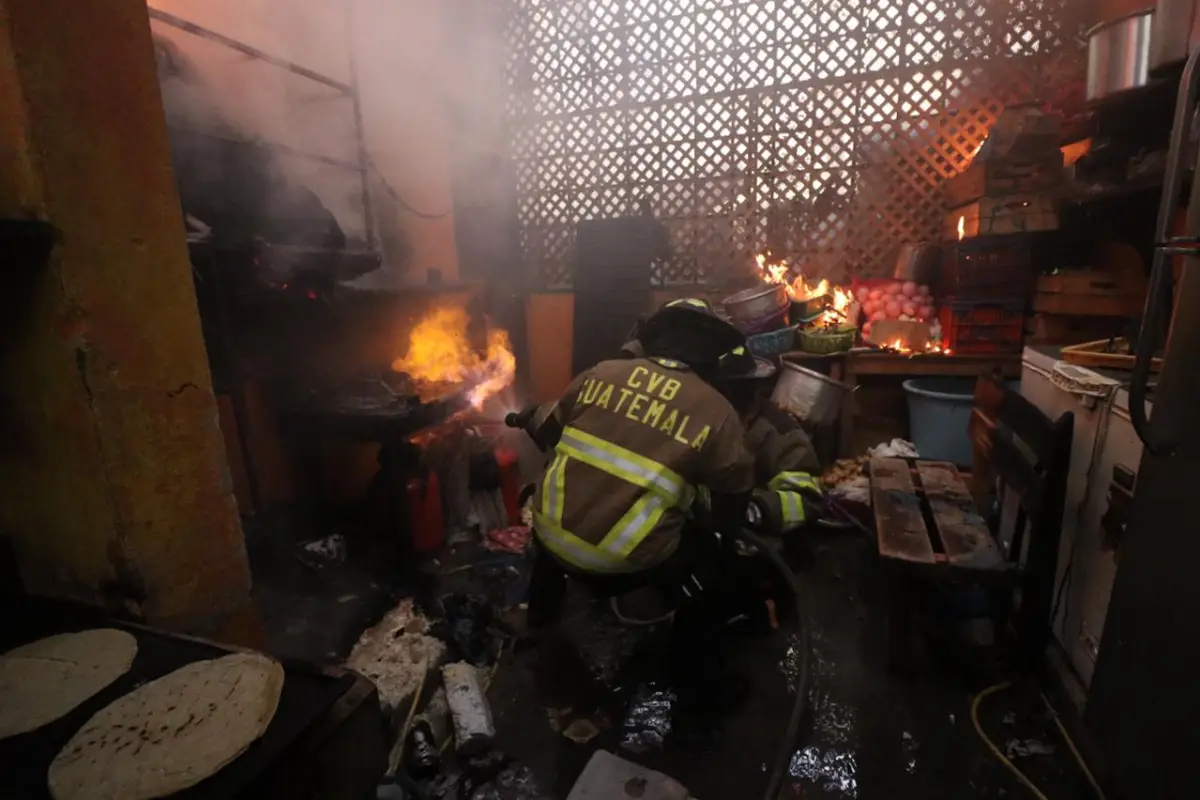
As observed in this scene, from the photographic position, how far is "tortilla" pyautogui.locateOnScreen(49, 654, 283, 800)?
1214mm

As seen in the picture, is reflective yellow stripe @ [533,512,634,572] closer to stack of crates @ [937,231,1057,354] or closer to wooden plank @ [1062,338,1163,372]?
wooden plank @ [1062,338,1163,372]

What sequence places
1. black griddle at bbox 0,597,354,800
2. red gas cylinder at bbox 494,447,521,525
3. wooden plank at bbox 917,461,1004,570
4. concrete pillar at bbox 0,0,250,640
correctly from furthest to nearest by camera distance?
red gas cylinder at bbox 494,447,521,525, wooden plank at bbox 917,461,1004,570, concrete pillar at bbox 0,0,250,640, black griddle at bbox 0,597,354,800

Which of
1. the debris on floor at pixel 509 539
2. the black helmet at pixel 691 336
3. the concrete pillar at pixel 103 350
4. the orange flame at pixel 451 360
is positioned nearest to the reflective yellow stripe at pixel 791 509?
the black helmet at pixel 691 336

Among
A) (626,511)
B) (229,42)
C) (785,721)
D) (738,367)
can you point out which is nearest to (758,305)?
(738,367)

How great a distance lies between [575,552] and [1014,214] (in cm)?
438

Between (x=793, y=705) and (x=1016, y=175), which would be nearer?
(x=793, y=705)

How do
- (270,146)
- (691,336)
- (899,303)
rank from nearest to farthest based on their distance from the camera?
(691,336), (270,146), (899,303)

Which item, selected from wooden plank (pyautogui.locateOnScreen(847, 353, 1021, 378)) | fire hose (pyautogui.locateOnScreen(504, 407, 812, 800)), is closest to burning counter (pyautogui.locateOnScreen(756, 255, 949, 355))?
wooden plank (pyautogui.locateOnScreen(847, 353, 1021, 378))

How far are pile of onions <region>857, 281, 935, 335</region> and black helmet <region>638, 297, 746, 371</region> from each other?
294 cm

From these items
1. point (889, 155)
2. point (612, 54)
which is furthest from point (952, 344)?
point (612, 54)

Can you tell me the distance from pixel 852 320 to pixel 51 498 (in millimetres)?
5895

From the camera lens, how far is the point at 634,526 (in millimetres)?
2881

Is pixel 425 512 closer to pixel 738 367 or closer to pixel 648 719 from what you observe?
pixel 648 719

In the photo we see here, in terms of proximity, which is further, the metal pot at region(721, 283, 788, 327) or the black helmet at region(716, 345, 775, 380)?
the metal pot at region(721, 283, 788, 327)
